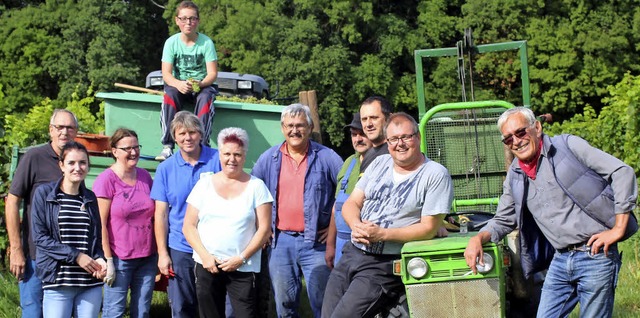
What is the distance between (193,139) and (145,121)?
2.54m

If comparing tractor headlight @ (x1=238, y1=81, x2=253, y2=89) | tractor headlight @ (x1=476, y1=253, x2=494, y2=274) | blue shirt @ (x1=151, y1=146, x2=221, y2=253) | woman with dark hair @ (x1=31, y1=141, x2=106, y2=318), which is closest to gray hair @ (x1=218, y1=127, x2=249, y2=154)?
blue shirt @ (x1=151, y1=146, x2=221, y2=253)

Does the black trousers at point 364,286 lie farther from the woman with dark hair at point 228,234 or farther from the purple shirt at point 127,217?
the purple shirt at point 127,217

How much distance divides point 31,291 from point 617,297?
202 inches

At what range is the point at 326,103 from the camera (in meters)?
33.6

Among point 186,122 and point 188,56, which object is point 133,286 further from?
point 188,56

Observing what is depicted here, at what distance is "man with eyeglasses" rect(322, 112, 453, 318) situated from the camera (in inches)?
224

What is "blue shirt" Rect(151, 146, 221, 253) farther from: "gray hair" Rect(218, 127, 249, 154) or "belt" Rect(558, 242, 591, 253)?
"belt" Rect(558, 242, 591, 253)

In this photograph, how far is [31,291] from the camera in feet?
24.1

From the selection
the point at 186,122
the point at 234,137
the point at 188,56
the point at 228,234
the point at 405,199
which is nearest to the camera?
the point at 405,199

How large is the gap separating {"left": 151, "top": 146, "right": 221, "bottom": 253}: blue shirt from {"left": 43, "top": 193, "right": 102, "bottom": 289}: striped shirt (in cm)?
69

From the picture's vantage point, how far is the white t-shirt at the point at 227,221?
6535 millimetres

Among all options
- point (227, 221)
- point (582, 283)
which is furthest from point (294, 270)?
point (582, 283)

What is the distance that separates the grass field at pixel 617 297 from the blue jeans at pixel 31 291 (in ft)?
4.64

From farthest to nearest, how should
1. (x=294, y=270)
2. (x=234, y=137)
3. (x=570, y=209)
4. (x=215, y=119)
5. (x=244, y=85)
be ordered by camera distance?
(x=244, y=85) → (x=215, y=119) → (x=294, y=270) → (x=234, y=137) → (x=570, y=209)
